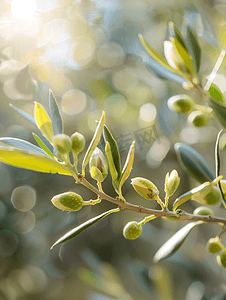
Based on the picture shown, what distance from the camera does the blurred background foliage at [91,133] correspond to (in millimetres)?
1031

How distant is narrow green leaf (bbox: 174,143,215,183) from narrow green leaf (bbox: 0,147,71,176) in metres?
0.24

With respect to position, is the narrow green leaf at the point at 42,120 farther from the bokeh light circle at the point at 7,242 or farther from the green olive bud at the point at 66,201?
the bokeh light circle at the point at 7,242

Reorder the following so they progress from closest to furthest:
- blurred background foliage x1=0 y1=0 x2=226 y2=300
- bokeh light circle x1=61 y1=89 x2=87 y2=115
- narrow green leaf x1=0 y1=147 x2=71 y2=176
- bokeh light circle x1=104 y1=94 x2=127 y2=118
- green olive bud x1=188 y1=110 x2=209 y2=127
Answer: narrow green leaf x1=0 y1=147 x2=71 y2=176
green olive bud x1=188 y1=110 x2=209 y2=127
blurred background foliage x1=0 y1=0 x2=226 y2=300
bokeh light circle x1=104 y1=94 x2=127 y2=118
bokeh light circle x1=61 y1=89 x2=87 y2=115

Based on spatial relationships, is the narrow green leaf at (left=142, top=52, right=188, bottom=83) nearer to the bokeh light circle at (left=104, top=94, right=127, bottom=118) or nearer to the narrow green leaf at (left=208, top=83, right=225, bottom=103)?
the narrow green leaf at (left=208, top=83, right=225, bottom=103)

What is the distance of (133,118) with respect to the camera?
1149 millimetres

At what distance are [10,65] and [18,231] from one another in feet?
3.38

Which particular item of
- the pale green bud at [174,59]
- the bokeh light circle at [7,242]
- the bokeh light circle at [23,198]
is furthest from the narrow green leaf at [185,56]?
the bokeh light circle at [7,242]

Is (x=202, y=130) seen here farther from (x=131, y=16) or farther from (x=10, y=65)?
(x=10, y=65)

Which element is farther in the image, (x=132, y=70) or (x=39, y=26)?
(x=39, y=26)

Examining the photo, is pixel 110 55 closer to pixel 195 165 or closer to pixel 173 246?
pixel 195 165

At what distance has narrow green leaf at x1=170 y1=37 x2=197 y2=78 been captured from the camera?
385 mm

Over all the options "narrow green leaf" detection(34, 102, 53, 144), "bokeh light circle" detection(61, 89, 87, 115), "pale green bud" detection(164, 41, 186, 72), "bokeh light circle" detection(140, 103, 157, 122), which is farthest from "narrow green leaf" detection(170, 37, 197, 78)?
"bokeh light circle" detection(61, 89, 87, 115)

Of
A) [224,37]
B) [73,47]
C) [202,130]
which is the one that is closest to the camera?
[224,37]

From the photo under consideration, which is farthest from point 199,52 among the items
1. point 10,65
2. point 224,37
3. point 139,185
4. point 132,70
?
point 10,65
